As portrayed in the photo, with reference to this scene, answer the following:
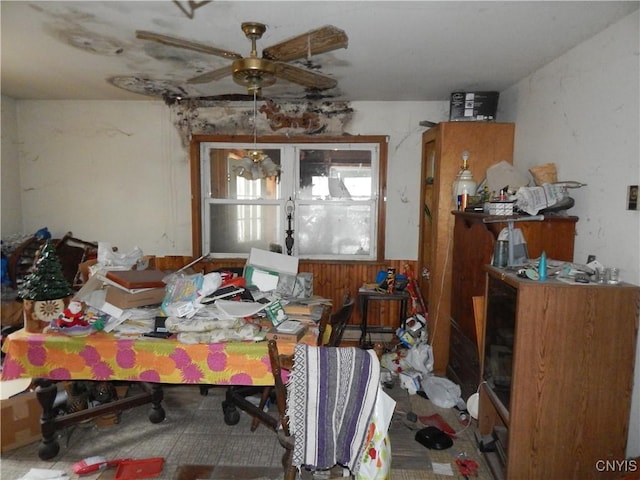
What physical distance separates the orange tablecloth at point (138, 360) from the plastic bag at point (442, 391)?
1588 millimetres

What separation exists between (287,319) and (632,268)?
1.76 meters

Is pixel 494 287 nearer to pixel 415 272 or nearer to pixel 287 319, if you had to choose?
pixel 287 319

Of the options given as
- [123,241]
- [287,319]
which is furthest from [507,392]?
[123,241]

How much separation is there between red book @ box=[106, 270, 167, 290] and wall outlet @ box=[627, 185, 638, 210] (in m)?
2.52

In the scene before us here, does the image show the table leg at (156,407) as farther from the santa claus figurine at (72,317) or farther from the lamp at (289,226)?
the lamp at (289,226)

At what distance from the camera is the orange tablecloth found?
1.87 m

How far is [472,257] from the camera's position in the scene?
2.76 meters

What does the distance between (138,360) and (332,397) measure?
100 centimetres

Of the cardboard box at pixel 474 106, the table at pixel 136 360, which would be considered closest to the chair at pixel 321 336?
the table at pixel 136 360

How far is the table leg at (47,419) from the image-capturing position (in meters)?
2.08

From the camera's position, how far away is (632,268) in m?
1.89

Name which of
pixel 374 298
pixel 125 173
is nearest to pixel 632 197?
pixel 374 298

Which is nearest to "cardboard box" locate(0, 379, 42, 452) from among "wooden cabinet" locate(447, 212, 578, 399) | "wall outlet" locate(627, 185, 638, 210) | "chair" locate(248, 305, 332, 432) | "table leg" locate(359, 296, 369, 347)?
"chair" locate(248, 305, 332, 432)

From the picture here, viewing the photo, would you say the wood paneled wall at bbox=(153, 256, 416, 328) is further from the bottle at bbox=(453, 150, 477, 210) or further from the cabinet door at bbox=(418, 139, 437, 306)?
the bottle at bbox=(453, 150, 477, 210)
